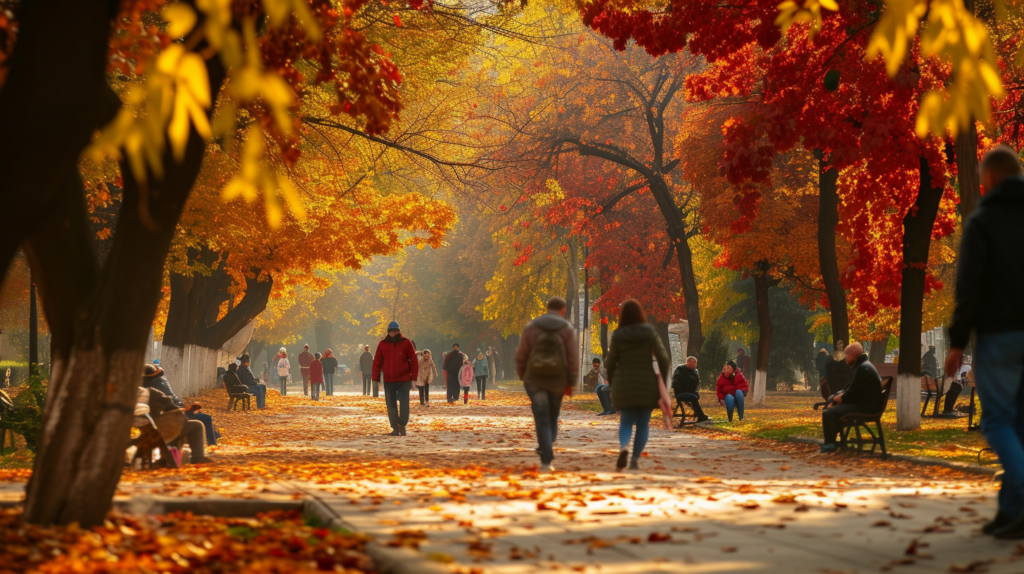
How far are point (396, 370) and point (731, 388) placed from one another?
8598 millimetres

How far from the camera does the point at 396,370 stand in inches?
709

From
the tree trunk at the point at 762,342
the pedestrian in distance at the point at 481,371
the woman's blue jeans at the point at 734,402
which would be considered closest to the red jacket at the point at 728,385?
the woman's blue jeans at the point at 734,402

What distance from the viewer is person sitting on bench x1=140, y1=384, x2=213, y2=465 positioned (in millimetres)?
11883

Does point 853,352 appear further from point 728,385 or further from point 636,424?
point 728,385

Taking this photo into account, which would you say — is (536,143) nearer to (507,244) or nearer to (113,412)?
(507,244)

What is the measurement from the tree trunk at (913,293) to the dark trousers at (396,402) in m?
8.69

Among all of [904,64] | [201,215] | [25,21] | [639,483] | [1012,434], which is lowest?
[639,483]

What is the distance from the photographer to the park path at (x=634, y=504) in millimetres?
5523

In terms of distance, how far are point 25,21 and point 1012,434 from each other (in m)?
6.01

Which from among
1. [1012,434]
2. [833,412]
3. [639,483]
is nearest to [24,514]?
[639,483]

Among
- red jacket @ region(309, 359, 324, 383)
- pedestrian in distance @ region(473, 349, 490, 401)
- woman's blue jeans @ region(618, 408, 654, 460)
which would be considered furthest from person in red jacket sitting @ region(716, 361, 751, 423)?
red jacket @ region(309, 359, 324, 383)

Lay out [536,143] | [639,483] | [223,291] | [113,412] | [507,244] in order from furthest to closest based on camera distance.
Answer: [507,244]
[223,291]
[536,143]
[639,483]
[113,412]

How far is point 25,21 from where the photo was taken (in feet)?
16.4

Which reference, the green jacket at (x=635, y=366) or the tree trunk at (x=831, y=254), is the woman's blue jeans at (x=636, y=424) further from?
the tree trunk at (x=831, y=254)
